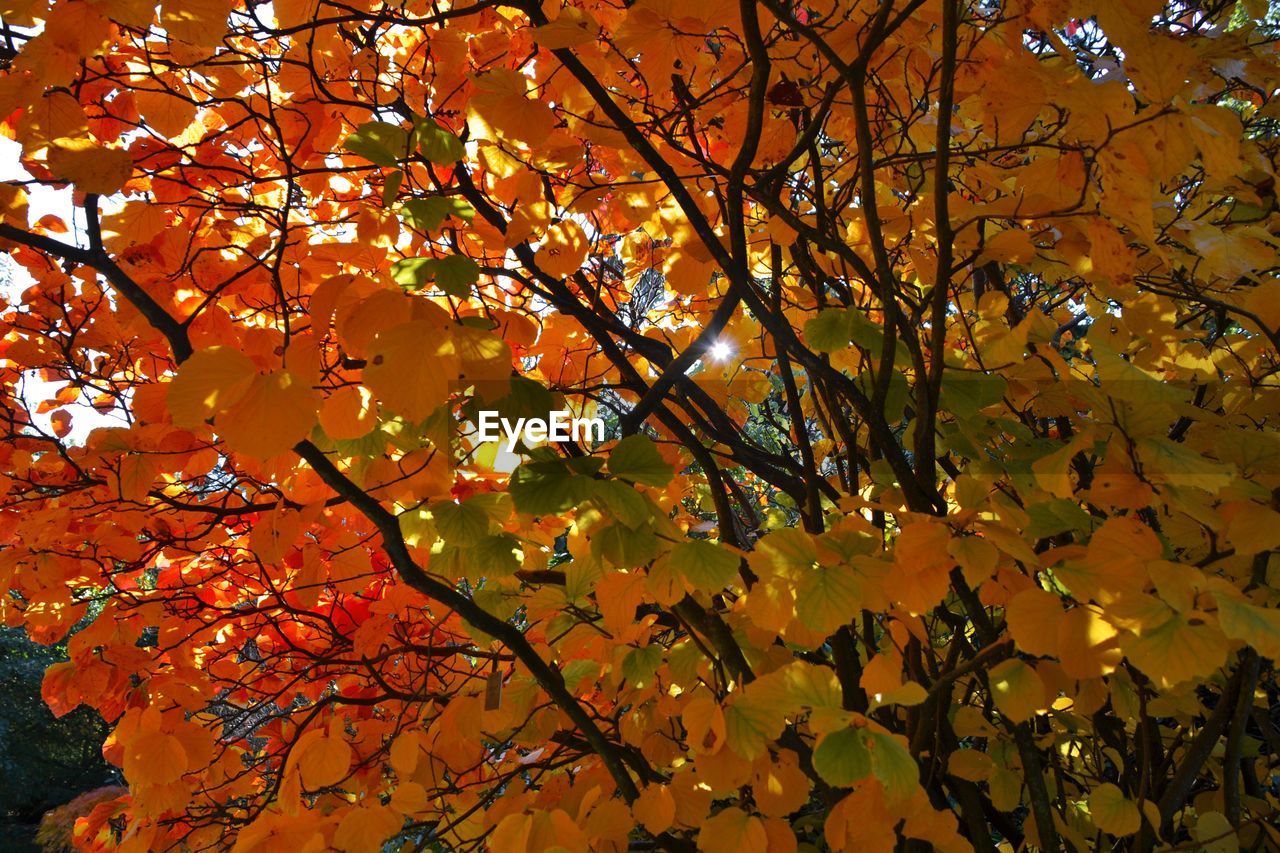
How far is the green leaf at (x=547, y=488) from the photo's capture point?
2.87ft

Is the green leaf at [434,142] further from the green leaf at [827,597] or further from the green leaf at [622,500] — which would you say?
the green leaf at [827,597]

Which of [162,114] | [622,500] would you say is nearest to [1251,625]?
[622,500]

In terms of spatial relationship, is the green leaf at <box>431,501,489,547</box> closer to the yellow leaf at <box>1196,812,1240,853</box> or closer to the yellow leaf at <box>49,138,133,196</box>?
the yellow leaf at <box>49,138,133,196</box>

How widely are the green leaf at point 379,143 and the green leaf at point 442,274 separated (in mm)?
120

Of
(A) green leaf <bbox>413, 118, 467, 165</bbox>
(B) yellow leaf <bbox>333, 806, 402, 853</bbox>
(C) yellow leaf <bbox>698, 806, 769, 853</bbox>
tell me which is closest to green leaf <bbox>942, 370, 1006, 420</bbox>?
(C) yellow leaf <bbox>698, 806, 769, 853</bbox>

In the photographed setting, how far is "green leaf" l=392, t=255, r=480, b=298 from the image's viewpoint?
2.83 feet

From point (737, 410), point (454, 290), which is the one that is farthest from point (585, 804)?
point (737, 410)

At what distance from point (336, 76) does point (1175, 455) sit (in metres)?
1.54

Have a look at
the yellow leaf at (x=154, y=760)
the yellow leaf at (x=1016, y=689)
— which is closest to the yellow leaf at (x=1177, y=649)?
the yellow leaf at (x=1016, y=689)

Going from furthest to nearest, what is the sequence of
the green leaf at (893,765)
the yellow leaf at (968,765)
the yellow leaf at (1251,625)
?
the yellow leaf at (968,765), the green leaf at (893,765), the yellow leaf at (1251,625)

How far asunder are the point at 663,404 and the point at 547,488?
2.25 ft

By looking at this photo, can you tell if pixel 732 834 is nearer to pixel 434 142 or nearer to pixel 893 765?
pixel 893 765

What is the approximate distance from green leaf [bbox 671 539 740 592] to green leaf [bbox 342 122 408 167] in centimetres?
59

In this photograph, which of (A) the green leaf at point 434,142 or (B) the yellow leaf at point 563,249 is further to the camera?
(B) the yellow leaf at point 563,249
